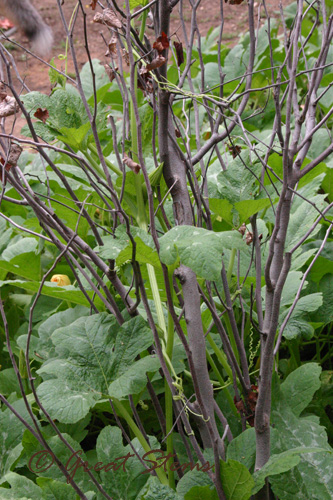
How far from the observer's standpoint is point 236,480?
0.78 meters

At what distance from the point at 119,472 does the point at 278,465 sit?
0.83 feet

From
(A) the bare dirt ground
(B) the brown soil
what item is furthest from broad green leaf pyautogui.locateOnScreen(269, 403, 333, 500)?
(B) the brown soil

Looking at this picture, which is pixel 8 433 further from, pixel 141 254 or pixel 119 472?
pixel 141 254

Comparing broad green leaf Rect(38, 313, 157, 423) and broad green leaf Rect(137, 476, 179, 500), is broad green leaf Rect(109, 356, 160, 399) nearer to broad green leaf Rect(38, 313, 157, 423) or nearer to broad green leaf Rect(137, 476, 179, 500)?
broad green leaf Rect(38, 313, 157, 423)

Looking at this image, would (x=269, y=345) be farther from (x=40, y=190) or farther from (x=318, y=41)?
(x=318, y=41)

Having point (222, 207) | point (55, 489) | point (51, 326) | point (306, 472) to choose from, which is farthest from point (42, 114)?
point (306, 472)

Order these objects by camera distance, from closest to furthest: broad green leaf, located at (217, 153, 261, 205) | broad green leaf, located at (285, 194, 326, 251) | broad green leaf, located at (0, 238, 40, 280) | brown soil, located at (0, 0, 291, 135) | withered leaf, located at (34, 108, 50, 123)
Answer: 1. withered leaf, located at (34, 108, 50, 123)
2. broad green leaf, located at (217, 153, 261, 205)
3. broad green leaf, located at (285, 194, 326, 251)
4. broad green leaf, located at (0, 238, 40, 280)
5. brown soil, located at (0, 0, 291, 135)

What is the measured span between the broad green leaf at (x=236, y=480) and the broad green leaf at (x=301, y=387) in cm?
22

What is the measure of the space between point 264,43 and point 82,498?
5.93 feet

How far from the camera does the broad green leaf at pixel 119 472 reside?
869mm

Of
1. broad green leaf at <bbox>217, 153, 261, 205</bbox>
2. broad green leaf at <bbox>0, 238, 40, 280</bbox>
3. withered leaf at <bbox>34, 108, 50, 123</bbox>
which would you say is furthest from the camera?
broad green leaf at <bbox>0, 238, 40, 280</bbox>

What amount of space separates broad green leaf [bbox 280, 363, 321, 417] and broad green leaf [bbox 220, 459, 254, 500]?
22 cm

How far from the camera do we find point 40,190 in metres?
1.53

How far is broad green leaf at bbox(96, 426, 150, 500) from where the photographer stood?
87 cm
